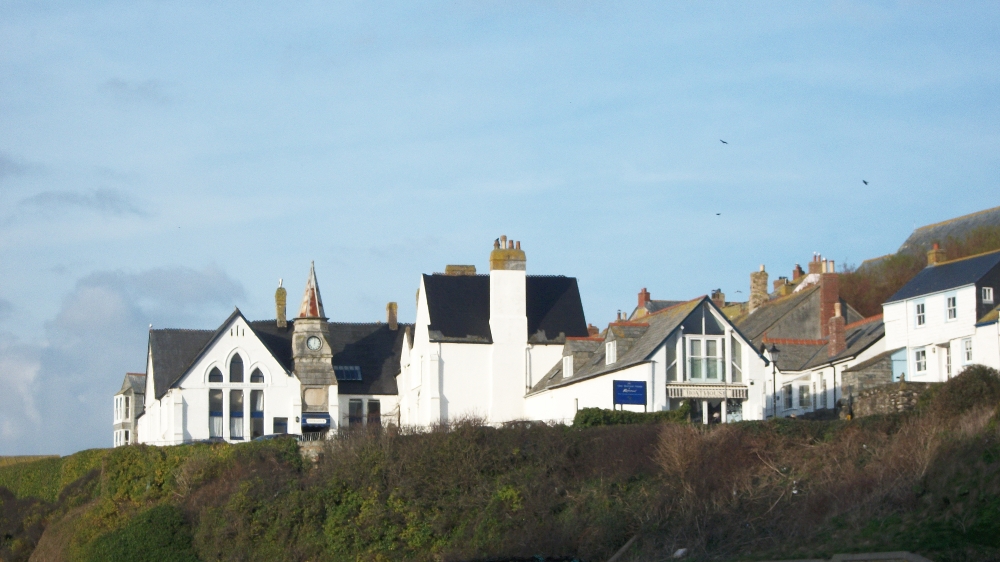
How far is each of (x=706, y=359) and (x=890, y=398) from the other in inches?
434

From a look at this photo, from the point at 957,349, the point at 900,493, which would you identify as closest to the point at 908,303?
the point at 957,349

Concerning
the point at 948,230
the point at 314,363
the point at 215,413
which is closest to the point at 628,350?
the point at 314,363

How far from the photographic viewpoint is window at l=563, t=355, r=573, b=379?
4934cm

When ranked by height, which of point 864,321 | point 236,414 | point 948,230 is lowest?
point 236,414

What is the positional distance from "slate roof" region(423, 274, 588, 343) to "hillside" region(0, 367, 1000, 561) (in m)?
A: 12.0

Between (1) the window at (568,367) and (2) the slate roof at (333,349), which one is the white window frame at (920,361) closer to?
(1) the window at (568,367)

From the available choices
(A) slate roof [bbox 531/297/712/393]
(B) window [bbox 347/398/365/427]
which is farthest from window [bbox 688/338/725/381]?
(B) window [bbox 347/398/365/427]

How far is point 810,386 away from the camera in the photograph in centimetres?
4959

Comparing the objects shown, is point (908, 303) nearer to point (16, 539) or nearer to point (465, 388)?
point (465, 388)

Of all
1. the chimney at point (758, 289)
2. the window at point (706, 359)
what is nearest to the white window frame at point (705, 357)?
the window at point (706, 359)

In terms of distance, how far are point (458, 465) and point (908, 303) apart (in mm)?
18812

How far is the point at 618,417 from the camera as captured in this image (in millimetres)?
38906

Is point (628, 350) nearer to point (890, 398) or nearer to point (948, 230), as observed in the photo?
point (890, 398)

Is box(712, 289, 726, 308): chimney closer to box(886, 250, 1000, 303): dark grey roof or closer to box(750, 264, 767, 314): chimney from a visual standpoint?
box(750, 264, 767, 314): chimney
